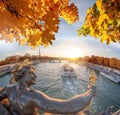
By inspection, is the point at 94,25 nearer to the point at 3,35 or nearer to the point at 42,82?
the point at 3,35

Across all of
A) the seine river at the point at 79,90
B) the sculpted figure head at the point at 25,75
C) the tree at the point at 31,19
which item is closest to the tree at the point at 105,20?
the tree at the point at 31,19

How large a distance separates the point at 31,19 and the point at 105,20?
135 inches

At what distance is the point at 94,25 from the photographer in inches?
481

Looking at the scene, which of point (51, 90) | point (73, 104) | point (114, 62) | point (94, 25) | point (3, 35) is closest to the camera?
point (73, 104)

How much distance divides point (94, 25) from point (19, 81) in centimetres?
861

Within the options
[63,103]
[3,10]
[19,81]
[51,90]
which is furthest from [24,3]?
[51,90]

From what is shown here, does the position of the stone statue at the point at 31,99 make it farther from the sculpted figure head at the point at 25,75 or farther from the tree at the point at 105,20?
the tree at the point at 105,20

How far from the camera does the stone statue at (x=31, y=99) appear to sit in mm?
3826

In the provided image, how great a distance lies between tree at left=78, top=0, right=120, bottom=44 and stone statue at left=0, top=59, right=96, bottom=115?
6896 millimetres

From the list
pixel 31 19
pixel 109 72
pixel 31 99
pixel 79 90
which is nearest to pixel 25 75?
pixel 31 99

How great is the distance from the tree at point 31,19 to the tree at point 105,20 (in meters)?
1.38

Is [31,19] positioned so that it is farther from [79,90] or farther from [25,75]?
[79,90]

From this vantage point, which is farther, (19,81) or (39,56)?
(39,56)

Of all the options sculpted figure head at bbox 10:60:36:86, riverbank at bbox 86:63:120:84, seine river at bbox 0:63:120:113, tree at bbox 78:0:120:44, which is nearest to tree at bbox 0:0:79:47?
tree at bbox 78:0:120:44
